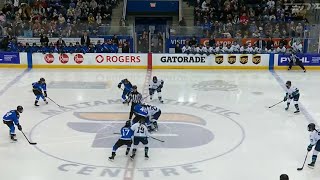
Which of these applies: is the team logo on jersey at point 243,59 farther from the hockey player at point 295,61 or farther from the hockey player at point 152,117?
the hockey player at point 152,117

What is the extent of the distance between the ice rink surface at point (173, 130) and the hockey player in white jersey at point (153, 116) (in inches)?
8.4

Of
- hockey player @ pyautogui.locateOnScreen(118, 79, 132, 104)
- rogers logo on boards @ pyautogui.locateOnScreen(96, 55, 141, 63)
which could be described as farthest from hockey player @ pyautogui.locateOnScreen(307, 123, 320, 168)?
rogers logo on boards @ pyautogui.locateOnScreen(96, 55, 141, 63)

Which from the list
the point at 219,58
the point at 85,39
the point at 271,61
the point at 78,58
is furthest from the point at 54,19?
the point at 271,61

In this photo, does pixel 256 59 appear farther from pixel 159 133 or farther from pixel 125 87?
pixel 159 133

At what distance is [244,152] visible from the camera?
1037 cm

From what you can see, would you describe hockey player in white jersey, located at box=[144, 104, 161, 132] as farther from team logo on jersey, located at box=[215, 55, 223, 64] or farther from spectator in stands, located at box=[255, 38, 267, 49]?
spectator in stands, located at box=[255, 38, 267, 49]

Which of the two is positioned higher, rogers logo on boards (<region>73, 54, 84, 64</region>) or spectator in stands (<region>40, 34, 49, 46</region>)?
spectator in stands (<region>40, 34, 49, 46</region>)

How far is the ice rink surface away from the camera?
9430 mm

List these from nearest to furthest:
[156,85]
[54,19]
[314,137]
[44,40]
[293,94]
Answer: [314,137] < [293,94] < [156,85] < [44,40] < [54,19]

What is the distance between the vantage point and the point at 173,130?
38.4ft

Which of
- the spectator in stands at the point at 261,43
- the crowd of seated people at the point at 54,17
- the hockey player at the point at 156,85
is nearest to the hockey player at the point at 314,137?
the hockey player at the point at 156,85

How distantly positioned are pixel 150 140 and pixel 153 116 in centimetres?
60

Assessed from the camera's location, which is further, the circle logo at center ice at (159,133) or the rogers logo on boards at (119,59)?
the rogers logo on boards at (119,59)

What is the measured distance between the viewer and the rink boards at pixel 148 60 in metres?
19.2
